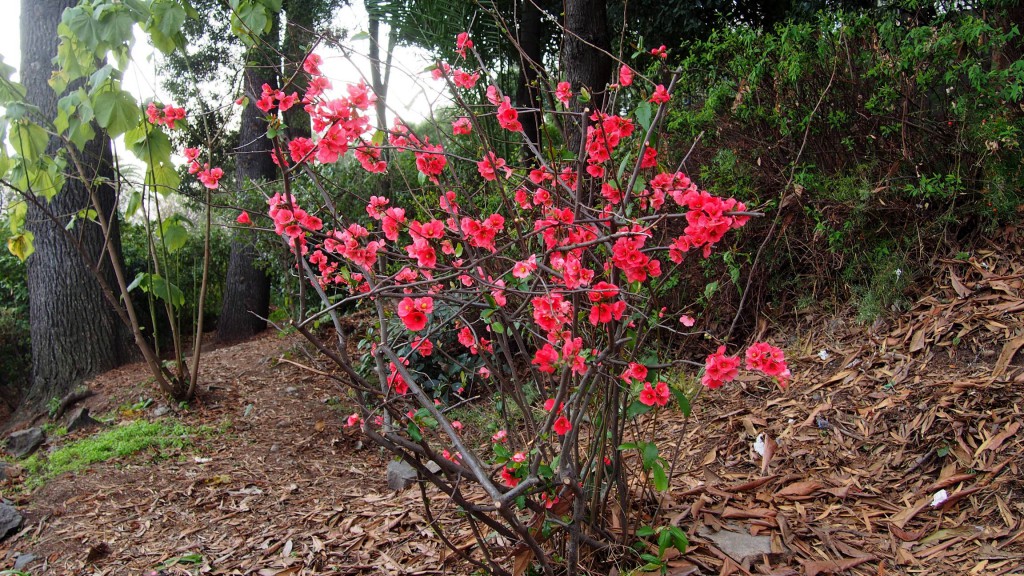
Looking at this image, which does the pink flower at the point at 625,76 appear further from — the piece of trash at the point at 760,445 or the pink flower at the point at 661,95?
the piece of trash at the point at 760,445

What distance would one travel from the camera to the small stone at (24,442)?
3.91 metres

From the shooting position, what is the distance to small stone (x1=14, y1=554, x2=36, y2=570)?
246 centimetres

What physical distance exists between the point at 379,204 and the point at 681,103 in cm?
276

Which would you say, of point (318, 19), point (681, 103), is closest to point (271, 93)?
point (681, 103)

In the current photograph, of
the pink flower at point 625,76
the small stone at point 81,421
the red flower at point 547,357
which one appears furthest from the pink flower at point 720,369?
the small stone at point 81,421

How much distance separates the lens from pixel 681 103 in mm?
4047

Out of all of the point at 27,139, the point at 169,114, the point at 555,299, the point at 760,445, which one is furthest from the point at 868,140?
the point at 27,139

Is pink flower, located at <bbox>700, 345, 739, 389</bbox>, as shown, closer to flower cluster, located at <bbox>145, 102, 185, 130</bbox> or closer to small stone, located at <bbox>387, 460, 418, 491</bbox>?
small stone, located at <bbox>387, 460, 418, 491</bbox>

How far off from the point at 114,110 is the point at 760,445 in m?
3.03

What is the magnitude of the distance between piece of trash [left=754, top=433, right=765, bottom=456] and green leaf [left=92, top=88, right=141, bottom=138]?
297 cm

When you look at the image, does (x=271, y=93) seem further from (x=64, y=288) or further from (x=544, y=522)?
(x=64, y=288)

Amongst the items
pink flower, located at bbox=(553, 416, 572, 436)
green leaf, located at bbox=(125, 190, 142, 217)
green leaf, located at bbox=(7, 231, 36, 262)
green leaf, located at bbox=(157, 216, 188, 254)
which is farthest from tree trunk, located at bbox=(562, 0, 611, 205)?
green leaf, located at bbox=(7, 231, 36, 262)

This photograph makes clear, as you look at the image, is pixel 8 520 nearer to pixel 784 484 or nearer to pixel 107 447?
pixel 107 447

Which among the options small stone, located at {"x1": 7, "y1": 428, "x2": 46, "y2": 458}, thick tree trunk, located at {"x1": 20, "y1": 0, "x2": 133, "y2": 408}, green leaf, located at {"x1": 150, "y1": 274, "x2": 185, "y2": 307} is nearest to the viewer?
green leaf, located at {"x1": 150, "y1": 274, "x2": 185, "y2": 307}
